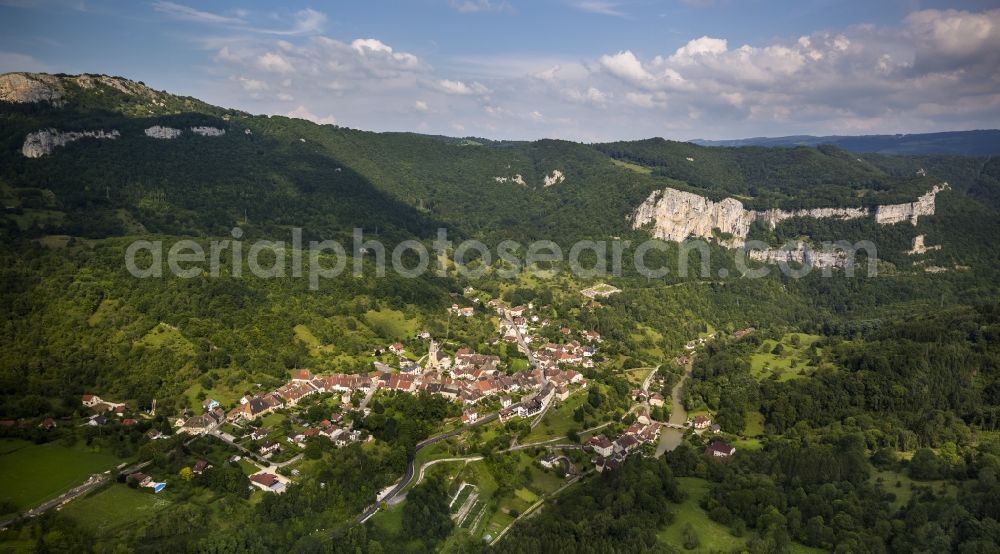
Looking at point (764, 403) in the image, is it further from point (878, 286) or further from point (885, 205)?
point (885, 205)

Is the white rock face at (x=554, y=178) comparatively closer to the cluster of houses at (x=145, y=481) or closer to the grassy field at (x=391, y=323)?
the grassy field at (x=391, y=323)

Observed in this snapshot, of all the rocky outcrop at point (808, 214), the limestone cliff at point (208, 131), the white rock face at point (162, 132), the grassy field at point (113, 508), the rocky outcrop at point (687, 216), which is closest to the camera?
the grassy field at point (113, 508)

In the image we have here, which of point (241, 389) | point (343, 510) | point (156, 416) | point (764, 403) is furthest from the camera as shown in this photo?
point (764, 403)

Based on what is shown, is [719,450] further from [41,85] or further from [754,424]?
[41,85]

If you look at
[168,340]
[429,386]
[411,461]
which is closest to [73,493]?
[411,461]

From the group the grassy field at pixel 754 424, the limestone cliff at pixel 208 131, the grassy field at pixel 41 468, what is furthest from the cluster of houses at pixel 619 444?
the limestone cliff at pixel 208 131

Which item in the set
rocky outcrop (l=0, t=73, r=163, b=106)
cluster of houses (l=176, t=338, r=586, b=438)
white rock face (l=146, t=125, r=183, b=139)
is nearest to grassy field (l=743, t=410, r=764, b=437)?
cluster of houses (l=176, t=338, r=586, b=438)

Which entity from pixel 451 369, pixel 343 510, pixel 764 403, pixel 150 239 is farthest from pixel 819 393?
pixel 150 239

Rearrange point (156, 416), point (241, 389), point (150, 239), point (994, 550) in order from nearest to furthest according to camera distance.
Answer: point (994, 550) → point (156, 416) → point (241, 389) → point (150, 239)
